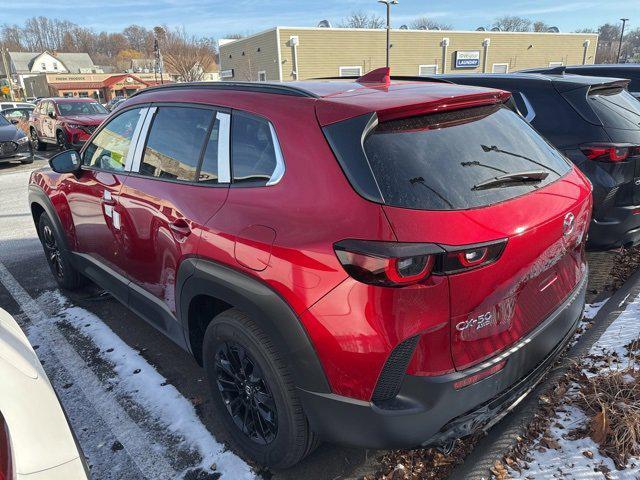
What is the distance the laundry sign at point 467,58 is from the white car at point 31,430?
4233 centimetres

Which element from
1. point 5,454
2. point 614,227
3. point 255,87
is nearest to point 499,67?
point 614,227

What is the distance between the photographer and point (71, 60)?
99.6 metres

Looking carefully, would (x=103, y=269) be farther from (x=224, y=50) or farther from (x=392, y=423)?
(x=224, y=50)

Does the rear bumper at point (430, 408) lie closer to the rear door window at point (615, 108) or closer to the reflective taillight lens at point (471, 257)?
the reflective taillight lens at point (471, 257)

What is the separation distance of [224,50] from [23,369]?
42743 millimetres

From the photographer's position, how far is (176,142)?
8.86ft

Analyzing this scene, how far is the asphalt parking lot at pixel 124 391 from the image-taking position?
236cm

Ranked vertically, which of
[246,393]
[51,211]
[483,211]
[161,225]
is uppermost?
[483,211]

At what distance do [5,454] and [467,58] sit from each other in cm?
4348

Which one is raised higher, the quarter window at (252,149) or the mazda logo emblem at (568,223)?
the quarter window at (252,149)

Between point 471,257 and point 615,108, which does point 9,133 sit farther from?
point 471,257

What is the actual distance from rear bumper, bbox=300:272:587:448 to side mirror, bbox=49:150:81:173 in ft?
9.07

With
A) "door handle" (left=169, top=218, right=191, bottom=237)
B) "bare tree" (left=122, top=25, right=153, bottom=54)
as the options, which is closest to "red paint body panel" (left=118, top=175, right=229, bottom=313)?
"door handle" (left=169, top=218, right=191, bottom=237)

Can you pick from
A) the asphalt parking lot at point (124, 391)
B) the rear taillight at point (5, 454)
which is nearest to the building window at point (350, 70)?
the asphalt parking lot at point (124, 391)
